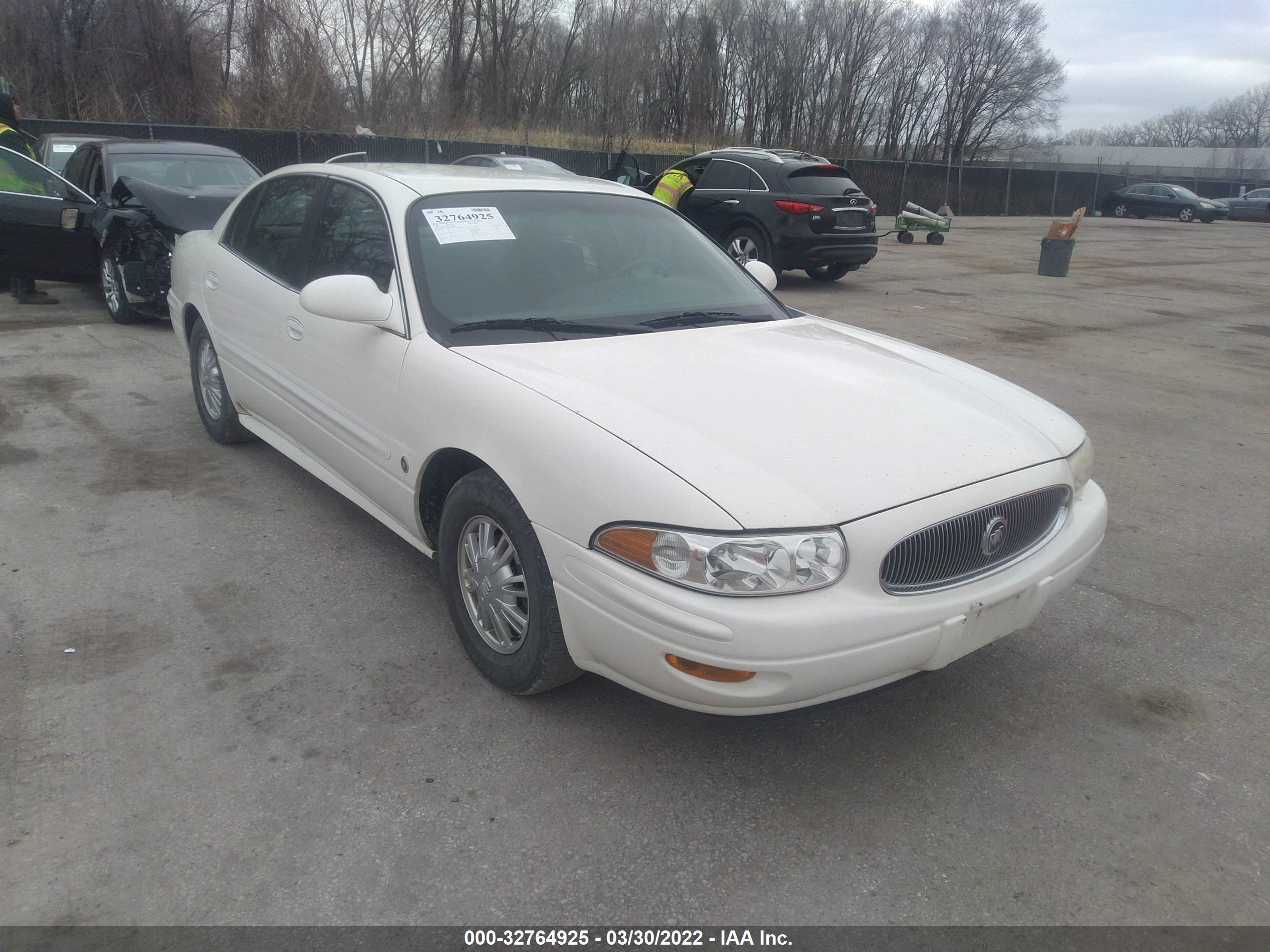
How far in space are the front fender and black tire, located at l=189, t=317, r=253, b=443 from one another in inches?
90.3

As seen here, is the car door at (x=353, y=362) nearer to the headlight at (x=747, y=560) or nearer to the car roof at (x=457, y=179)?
the car roof at (x=457, y=179)

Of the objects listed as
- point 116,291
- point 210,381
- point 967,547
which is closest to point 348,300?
point 967,547

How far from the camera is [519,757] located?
2852mm

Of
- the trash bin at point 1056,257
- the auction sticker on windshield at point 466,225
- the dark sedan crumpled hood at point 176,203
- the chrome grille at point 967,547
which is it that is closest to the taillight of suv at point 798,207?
the trash bin at point 1056,257

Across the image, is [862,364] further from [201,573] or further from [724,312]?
[201,573]

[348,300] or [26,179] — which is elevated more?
[26,179]

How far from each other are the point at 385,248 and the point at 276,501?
166 centimetres

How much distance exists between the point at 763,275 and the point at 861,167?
2992cm

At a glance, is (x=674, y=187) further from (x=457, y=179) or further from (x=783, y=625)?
(x=783, y=625)

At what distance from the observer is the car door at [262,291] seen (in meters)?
4.32

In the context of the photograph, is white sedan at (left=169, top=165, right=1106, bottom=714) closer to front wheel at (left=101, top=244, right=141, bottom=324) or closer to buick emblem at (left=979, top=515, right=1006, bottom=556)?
buick emblem at (left=979, top=515, right=1006, bottom=556)

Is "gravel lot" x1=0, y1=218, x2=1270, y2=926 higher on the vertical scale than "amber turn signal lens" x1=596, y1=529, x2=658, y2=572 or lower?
lower

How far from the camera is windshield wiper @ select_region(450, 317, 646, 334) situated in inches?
134
